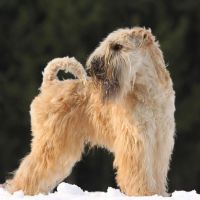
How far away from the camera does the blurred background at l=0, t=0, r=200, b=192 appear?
14852mm

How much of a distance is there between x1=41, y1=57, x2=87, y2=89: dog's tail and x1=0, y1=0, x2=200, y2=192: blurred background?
723cm

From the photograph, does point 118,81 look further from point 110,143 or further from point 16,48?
point 16,48

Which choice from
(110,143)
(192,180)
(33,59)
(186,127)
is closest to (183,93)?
(186,127)

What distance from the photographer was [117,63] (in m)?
6.50

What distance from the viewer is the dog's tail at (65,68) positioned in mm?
6948

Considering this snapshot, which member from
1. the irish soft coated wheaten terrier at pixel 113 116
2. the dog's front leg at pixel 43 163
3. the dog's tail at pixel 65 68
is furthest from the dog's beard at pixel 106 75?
the dog's front leg at pixel 43 163

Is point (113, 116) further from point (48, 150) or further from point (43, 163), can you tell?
point (43, 163)

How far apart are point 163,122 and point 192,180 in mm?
8926

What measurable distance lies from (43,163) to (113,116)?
2.76 ft

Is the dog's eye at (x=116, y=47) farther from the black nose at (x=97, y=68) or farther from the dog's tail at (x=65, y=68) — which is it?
the dog's tail at (x=65, y=68)

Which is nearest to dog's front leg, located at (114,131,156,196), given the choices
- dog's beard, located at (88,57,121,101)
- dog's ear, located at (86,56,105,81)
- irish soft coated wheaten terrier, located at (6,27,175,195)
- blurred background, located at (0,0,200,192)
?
irish soft coated wheaten terrier, located at (6,27,175,195)

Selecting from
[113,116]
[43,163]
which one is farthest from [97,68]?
[43,163]

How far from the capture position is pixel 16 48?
50.1 ft

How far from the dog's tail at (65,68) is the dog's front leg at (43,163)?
60 cm
